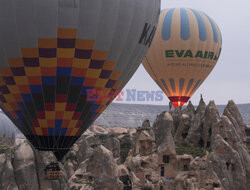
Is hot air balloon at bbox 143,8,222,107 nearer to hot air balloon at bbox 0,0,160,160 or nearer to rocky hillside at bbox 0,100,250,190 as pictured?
rocky hillside at bbox 0,100,250,190

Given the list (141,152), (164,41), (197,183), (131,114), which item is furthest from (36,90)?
(131,114)

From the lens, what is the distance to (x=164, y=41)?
42125 mm

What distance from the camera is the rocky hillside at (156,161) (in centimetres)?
3008

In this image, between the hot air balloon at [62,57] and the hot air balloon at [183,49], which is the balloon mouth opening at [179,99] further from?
the hot air balloon at [62,57]

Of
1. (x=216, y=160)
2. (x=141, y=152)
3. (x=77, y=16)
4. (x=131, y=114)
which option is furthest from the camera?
(x=131, y=114)

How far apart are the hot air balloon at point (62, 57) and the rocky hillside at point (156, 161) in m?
7.19

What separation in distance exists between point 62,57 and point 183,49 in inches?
912

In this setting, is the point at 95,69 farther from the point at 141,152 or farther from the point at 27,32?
the point at 141,152

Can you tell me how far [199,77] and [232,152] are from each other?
892 cm

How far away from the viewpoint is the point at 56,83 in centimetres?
2059

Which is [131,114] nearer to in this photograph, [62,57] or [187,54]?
[187,54]

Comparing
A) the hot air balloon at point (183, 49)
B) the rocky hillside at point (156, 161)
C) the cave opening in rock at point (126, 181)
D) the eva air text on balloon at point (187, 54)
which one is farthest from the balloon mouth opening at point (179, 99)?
the cave opening in rock at point (126, 181)

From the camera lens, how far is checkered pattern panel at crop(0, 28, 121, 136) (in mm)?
20125

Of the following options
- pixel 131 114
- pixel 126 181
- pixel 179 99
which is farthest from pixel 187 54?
pixel 131 114
